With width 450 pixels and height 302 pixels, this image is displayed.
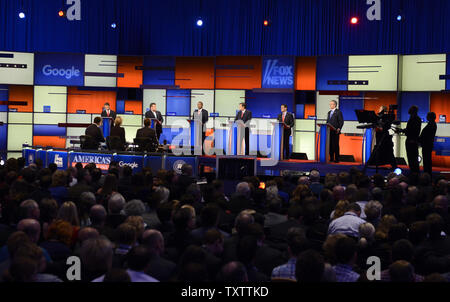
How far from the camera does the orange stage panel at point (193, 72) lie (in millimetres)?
15938

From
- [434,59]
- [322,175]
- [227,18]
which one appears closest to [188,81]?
[227,18]

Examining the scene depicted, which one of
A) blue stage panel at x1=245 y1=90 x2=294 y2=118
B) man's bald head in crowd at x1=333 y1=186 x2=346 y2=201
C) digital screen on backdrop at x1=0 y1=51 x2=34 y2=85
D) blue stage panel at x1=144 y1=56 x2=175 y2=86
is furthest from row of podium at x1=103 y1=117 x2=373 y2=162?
man's bald head in crowd at x1=333 y1=186 x2=346 y2=201

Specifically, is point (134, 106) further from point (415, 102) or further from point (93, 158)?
point (415, 102)

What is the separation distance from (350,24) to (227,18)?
3.27 metres

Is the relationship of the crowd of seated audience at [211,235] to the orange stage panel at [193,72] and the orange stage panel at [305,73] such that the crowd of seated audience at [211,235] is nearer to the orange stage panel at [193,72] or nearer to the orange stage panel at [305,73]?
the orange stage panel at [305,73]

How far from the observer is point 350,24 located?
14875 millimetres

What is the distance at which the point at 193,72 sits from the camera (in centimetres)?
1600

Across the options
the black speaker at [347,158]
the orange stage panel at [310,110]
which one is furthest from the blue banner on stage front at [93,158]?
the orange stage panel at [310,110]

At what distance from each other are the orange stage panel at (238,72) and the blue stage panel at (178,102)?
0.90m

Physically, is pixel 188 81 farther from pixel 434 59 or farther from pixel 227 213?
pixel 227 213

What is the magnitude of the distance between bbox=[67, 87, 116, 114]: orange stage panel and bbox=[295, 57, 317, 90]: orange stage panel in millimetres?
5062

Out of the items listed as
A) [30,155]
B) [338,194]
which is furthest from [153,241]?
[30,155]

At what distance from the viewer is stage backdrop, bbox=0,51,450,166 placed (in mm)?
14719
